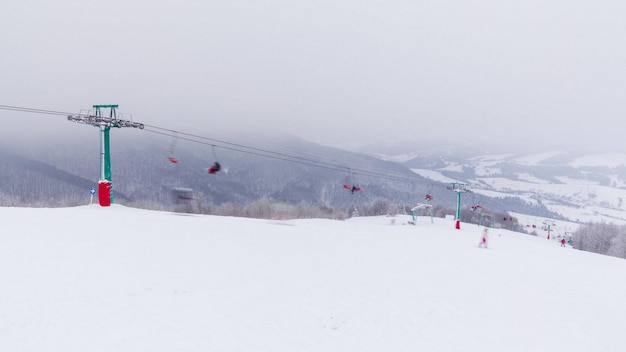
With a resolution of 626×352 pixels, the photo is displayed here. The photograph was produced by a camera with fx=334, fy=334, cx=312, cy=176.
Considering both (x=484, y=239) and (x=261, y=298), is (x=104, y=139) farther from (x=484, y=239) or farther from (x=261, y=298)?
(x=484, y=239)

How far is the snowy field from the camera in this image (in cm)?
748

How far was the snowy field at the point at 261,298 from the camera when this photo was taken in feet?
24.5

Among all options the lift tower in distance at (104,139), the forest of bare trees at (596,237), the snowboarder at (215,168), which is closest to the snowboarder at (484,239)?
the snowboarder at (215,168)

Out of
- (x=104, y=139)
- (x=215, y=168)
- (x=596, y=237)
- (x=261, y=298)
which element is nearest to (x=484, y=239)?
(x=215, y=168)

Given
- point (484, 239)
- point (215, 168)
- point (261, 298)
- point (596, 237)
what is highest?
point (215, 168)

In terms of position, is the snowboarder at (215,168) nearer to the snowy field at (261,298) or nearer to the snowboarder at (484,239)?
the snowy field at (261,298)

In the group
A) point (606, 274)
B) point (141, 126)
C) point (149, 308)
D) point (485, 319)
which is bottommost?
point (606, 274)

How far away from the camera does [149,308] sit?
8.41 metres

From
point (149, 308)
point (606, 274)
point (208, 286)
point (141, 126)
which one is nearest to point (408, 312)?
point (208, 286)

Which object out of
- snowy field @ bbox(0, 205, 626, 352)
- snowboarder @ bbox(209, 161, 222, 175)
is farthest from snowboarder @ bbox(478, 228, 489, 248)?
snowboarder @ bbox(209, 161, 222, 175)

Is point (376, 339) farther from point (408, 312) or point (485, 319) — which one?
point (485, 319)

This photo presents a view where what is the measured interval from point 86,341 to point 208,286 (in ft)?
12.6

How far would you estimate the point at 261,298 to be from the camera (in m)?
9.88

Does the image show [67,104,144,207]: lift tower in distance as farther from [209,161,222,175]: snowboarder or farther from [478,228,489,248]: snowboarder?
[478,228,489,248]: snowboarder
